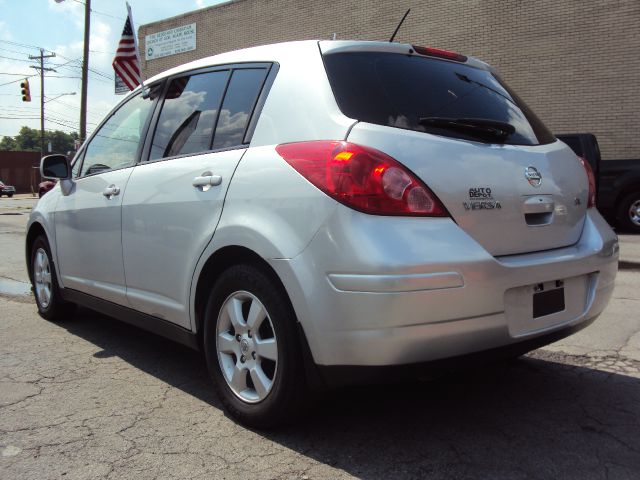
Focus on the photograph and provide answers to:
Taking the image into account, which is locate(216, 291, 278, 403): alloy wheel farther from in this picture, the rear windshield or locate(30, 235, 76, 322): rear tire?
locate(30, 235, 76, 322): rear tire

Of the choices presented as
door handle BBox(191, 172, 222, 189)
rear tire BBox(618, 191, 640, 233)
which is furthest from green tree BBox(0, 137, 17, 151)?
door handle BBox(191, 172, 222, 189)

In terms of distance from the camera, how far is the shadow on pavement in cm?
236

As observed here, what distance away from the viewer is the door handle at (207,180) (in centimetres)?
288

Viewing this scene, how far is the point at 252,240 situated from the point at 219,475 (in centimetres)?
100

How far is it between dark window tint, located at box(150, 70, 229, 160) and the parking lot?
142 centimetres

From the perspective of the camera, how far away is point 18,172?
51.7m

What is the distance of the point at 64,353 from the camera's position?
4.08 metres

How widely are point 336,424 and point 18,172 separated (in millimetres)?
56440

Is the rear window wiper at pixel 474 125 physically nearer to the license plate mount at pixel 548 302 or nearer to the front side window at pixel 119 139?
the license plate mount at pixel 548 302

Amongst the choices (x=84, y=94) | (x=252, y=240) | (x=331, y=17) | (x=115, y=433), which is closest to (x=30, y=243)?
(x=115, y=433)

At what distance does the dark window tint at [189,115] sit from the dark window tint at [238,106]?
0.09m

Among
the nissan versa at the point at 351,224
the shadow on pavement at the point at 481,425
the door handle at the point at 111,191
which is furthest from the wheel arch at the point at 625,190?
the door handle at the point at 111,191

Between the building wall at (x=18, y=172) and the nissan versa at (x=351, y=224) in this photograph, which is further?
the building wall at (x=18, y=172)

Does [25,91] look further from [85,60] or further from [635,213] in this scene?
[635,213]
